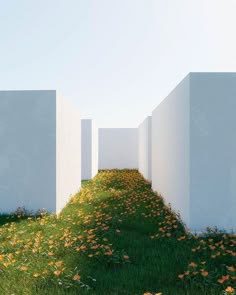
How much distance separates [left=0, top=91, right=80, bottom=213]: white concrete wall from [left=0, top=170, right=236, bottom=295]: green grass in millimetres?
387

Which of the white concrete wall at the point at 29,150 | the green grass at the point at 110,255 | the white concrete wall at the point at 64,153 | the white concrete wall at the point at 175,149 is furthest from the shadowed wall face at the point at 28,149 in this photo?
the white concrete wall at the point at 175,149

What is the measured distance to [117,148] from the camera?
2108cm

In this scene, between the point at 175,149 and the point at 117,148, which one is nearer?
the point at 175,149

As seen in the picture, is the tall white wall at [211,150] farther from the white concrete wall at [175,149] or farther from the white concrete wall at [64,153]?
the white concrete wall at [64,153]

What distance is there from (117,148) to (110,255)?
17.0 m

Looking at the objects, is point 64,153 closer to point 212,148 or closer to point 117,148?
point 212,148

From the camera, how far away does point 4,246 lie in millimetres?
4641

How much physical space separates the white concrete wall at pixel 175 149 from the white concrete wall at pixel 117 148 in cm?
1226

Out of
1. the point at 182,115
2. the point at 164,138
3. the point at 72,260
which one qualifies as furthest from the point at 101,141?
the point at 72,260

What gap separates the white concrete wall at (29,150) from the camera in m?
6.56

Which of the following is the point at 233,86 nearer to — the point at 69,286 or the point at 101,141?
the point at 69,286

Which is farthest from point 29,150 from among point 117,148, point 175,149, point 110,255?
point 117,148

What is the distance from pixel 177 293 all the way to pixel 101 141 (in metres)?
18.2

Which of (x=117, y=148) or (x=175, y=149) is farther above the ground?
(x=117, y=148)
